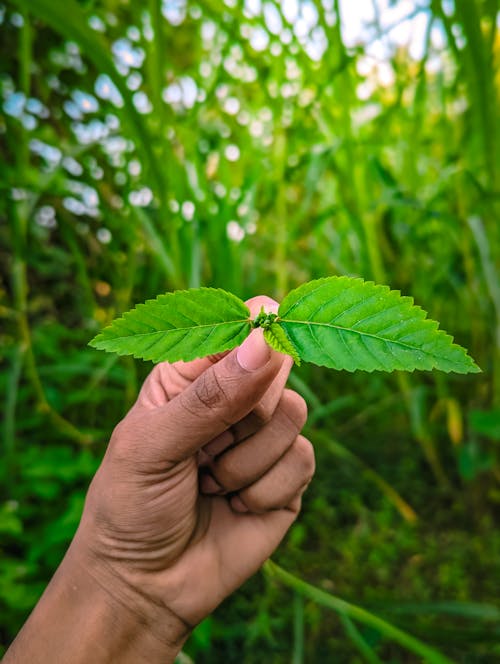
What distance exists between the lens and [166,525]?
0.50 m

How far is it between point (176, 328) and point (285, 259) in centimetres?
73

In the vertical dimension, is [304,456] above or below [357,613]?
above

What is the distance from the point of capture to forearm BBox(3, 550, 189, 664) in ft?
1.59

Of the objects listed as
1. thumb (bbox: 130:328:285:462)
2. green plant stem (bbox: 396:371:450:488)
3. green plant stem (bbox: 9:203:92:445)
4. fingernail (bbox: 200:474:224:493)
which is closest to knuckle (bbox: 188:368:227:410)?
thumb (bbox: 130:328:285:462)

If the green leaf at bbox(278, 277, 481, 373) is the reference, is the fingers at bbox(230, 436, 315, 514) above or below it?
below

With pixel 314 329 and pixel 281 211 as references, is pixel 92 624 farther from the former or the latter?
pixel 281 211

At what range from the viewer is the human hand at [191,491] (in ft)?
1.34

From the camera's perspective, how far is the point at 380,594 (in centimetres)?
92

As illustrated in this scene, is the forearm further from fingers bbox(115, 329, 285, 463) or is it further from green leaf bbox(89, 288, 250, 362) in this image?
green leaf bbox(89, 288, 250, 362)

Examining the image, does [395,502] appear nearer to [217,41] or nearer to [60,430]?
[60,430]

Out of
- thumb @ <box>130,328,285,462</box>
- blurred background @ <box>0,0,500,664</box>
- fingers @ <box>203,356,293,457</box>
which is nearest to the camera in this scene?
thumb @ <box>130,328,285,462</box>

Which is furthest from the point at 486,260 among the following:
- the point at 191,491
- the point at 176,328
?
the point at 176,328

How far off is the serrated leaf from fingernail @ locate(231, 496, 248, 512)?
1.22 feet

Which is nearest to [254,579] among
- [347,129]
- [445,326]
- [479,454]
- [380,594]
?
[380,594]
